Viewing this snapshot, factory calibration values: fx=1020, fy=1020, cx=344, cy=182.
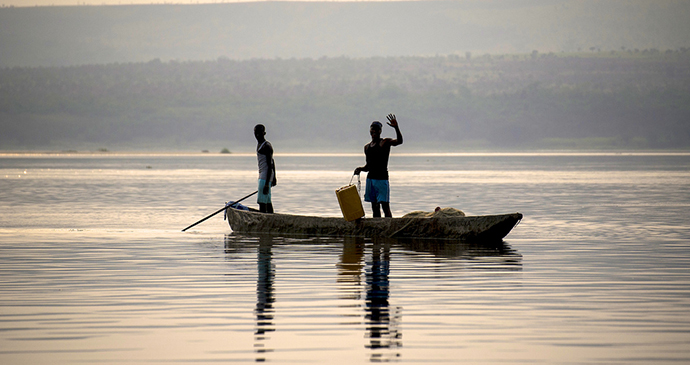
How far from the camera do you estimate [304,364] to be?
8.19 meters

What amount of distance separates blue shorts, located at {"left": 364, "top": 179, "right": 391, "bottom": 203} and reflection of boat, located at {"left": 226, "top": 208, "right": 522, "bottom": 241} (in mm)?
391

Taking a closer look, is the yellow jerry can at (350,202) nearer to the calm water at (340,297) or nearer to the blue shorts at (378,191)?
the blue shorts at (378,191)

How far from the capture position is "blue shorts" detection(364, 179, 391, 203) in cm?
1794

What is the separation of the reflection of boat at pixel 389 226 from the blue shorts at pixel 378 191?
391 millimetres

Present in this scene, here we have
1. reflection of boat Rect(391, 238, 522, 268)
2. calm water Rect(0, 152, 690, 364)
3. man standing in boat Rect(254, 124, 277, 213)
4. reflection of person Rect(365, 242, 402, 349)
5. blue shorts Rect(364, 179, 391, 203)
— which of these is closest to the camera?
calm water Rect(0, 152, 690, 364)

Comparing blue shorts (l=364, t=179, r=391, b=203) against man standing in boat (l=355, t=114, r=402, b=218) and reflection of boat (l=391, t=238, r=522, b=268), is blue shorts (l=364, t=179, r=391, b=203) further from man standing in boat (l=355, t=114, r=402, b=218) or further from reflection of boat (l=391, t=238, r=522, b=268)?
reflection of boat (l=391, t=238, r=522, b=268)

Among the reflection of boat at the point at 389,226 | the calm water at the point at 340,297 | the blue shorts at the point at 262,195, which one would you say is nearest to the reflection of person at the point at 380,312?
the calm water at the point at 340,297

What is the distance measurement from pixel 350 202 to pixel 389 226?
829 millimetres

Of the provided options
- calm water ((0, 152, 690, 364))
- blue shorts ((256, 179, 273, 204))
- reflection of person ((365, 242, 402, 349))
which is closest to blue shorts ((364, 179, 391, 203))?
calm water ((0, 152, 690, 364))

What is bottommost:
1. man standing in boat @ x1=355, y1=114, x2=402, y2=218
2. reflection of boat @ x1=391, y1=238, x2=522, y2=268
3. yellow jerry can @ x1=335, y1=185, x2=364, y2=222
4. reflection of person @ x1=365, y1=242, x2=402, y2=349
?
reflection of person @ x1=365, y1=242, x2=402, y2=349

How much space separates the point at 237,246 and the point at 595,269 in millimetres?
6371

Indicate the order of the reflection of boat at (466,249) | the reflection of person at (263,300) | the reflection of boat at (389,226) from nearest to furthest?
1. the reflection of person at (263,300)
2. the reflection of boat at (466,249)
3. the reflection of boat at (389,226)

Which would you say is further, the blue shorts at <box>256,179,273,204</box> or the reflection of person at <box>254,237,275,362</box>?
the blue shorts at <box>256,179,273,204</box>

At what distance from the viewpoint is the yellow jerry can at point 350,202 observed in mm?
17938
